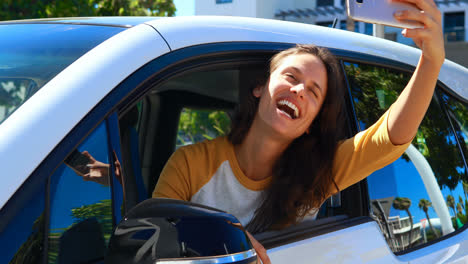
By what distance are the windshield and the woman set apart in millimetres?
568

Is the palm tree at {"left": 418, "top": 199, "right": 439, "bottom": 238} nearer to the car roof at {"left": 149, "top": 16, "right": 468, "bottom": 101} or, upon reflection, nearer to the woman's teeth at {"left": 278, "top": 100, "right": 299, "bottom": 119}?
the car roof at {"left": 149, "top": 16, "right": 468, "bottom": 101}

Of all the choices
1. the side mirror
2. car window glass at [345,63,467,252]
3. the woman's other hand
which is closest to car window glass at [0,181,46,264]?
the side mirror

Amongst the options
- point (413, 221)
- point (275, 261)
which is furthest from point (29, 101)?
point (413, 221)

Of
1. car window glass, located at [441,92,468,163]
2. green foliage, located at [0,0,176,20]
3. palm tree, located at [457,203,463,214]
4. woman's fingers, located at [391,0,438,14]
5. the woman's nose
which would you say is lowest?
green foliage, located at [0,0,176,20]

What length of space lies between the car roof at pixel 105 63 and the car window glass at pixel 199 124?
1013mm

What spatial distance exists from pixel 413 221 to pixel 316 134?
48 cm

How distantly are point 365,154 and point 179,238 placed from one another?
3.24 feet

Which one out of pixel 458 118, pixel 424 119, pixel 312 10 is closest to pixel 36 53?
pixel 424 119

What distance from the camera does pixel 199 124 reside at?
10.1 feet

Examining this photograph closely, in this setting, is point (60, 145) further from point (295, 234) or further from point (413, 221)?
point (413, 221)

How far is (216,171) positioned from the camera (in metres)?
1.97

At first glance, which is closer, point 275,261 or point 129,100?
point 129,100

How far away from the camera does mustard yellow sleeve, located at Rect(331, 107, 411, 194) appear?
1.86 meters

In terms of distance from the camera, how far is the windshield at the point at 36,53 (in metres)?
1.32
